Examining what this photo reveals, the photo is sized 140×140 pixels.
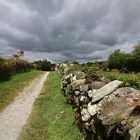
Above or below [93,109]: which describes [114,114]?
above

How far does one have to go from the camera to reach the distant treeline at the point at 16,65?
3428 centimetres

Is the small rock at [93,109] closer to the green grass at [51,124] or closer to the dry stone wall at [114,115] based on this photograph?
the dry stone wall at [114,115]

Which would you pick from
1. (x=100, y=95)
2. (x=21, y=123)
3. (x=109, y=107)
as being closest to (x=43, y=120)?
(x=21, y=123)

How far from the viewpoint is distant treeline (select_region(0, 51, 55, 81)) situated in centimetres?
3428

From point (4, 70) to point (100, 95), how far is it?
26.8 meters

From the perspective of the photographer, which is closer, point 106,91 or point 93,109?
point 93,109

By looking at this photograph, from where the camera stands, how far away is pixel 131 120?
619cm

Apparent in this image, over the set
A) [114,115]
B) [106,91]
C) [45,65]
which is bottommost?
[45,65]

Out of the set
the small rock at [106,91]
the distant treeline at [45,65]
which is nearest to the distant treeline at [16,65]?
the distant treeline at [45,65]

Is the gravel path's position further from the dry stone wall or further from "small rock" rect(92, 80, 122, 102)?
"small rock" rect(92, 80, 122, 102)

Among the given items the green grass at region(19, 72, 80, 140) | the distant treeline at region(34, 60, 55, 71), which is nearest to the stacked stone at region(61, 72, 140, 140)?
the green grass at region(19, 72, 80, 140)

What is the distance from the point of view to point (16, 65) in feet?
157

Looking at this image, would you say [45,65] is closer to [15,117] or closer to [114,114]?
[15,117]

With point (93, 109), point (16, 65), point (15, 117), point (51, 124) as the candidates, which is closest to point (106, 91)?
point (93, 109)
